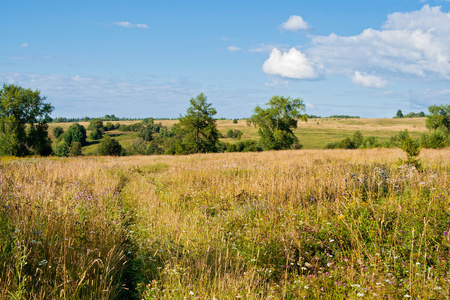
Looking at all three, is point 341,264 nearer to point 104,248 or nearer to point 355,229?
point 355,229

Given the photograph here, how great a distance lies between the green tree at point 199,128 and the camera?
50.9m

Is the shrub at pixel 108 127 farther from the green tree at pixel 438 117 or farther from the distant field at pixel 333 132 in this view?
the green tree at pixel 438 117

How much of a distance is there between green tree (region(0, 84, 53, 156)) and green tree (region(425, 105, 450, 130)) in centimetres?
8565

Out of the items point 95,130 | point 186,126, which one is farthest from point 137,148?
point 186,126

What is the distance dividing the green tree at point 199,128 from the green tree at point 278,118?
7760mm

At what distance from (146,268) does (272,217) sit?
2.44m

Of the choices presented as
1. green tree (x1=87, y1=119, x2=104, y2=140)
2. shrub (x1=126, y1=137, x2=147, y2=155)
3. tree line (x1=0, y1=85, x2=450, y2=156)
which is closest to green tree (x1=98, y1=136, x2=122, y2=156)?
tree line (x1=0, y1=85, x2=450, y2=156)

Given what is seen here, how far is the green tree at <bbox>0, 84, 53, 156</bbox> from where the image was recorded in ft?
141

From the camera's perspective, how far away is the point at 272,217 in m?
5.42

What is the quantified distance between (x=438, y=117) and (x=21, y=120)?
89795 millimetres

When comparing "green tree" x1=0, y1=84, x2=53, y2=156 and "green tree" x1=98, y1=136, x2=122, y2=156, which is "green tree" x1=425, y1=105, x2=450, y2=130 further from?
"green tree" x1=0, y1=84, x2=53, y2=156

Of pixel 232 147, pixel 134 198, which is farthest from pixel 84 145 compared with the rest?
pixel 134 198

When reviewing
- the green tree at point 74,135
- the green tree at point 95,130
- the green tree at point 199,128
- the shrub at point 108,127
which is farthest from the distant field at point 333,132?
the green tree at point 199,128

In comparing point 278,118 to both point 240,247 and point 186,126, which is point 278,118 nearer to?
point 186,126
